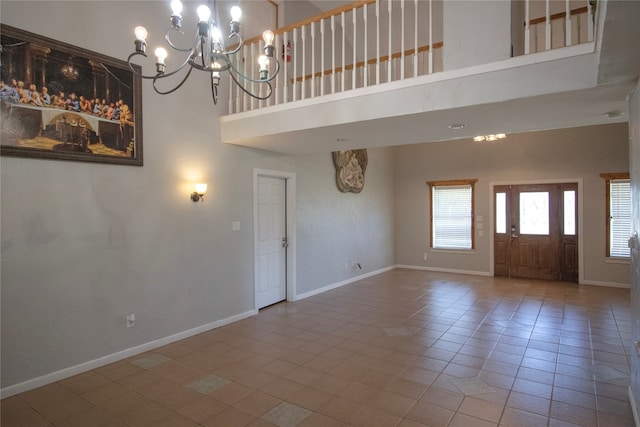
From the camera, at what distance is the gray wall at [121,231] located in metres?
2.94

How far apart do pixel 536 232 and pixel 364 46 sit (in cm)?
569

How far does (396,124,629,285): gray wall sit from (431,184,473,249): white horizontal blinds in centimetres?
19

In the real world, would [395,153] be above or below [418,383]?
above

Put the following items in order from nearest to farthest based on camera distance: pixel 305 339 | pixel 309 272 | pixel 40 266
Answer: pixel 40 266 < pixel 305 339 < pixel 309 272

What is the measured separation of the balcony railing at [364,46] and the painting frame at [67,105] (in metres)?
1.37

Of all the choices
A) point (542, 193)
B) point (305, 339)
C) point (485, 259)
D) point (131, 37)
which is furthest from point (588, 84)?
point (485, 259)

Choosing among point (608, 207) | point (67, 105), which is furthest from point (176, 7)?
point (608, 207)

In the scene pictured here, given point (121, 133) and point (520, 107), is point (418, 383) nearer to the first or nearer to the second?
point (520, 107)

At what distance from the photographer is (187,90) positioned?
418 cm

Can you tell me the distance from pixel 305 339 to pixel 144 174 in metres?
2.54

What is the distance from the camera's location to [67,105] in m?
3.16

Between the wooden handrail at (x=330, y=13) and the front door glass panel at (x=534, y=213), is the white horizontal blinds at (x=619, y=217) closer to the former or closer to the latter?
the front door glass panel at (x=534, y=213)

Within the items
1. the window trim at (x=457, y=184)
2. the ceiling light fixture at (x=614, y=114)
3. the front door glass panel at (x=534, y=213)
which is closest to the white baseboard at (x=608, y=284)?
the front door glass panel at (x=534, y=213)

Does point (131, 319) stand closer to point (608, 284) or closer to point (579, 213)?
point (579, 213)
